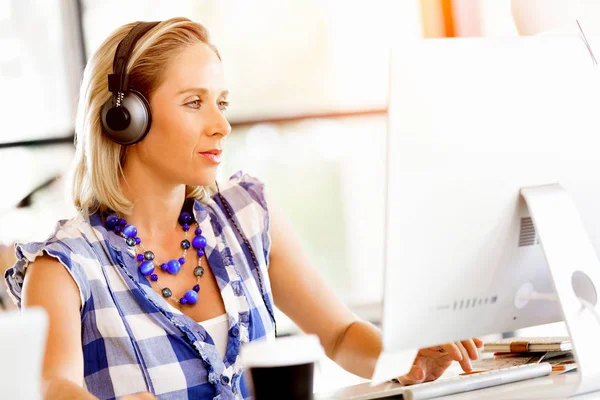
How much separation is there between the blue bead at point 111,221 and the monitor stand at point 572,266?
852mm

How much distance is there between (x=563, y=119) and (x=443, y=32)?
200cm

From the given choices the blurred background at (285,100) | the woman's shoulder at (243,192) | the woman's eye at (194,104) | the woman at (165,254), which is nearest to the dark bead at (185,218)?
the woman at (165,254)

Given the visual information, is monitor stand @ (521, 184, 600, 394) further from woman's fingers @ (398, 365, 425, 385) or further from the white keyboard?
woman's fingers @ (398, 365, 425, 385)

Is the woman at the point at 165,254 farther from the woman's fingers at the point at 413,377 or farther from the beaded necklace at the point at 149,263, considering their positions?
the woman's fingers at the point at 413,377

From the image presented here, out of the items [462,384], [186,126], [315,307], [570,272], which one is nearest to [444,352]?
[462,384]

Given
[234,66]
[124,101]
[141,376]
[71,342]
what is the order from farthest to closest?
[234,66], [124,101], [141,376], [71,342]

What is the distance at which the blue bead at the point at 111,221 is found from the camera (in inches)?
61.8

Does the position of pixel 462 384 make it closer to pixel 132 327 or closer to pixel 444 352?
pixel 444 352

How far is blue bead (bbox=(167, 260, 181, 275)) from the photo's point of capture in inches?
61.8

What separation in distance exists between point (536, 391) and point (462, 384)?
0.35 feet

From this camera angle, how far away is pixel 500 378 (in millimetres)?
1175

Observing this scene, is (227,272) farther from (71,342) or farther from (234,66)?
(234,66)

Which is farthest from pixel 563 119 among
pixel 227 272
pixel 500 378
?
pixel 227 272

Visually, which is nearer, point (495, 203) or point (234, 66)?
point (495, 203)
